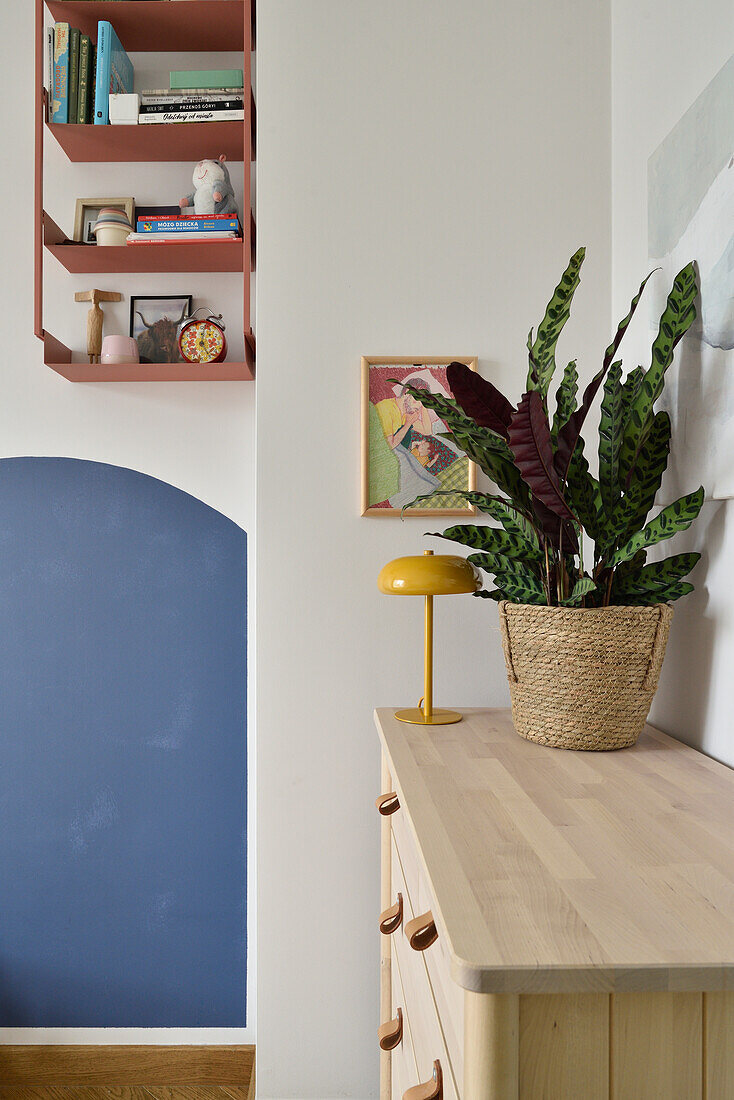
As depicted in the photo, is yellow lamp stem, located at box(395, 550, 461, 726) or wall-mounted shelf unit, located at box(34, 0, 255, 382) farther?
wall-mounted shelf unit, located at box(34, 0, 255, 382)

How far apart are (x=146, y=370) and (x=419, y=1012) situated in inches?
56.9

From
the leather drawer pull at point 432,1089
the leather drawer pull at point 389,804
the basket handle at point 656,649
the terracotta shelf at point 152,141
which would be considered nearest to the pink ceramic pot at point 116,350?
the terracotta shelf at point 152,141

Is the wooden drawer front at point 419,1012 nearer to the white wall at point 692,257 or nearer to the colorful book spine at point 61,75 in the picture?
the white wall at point 692,257

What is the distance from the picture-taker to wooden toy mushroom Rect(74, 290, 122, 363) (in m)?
1.98

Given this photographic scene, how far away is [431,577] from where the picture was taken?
143cm

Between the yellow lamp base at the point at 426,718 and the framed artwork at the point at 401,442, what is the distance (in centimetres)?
45

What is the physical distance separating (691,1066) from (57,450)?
184cm

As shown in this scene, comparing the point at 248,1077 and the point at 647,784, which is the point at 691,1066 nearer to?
the point at 647,784

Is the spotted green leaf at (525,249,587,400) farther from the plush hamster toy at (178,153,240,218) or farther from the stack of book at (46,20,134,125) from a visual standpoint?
the stack of book at (46,20,134,125)

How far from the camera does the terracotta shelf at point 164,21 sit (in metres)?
1.88

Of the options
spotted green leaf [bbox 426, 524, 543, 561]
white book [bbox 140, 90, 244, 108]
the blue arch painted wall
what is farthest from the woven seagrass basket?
white book [bbox 140, 90, 244, 108]

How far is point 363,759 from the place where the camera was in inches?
70.0

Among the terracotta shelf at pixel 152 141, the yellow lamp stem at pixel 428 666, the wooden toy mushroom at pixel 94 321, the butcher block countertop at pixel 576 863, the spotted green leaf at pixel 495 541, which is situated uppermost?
the terracotta shelf at pixel 152 141

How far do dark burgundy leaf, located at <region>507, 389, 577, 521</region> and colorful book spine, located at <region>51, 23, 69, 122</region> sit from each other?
1427 mm
